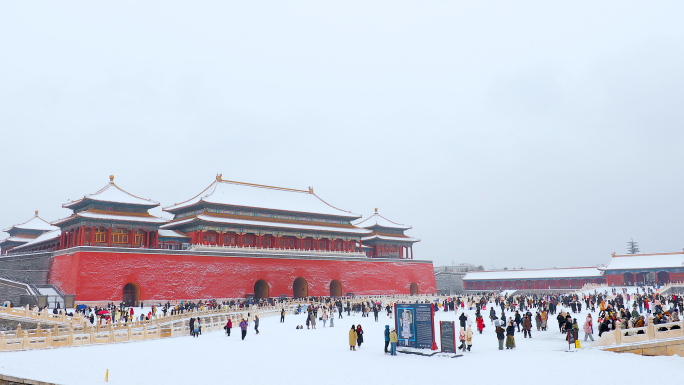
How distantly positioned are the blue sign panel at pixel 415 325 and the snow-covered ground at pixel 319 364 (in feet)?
2.70

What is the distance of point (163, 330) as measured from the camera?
26.7 meters

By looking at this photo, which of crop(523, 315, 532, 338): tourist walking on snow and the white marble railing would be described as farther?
the white marble railing

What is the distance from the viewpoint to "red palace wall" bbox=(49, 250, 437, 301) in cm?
3812

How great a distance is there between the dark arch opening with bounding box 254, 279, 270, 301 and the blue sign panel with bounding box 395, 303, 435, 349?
94.2 ft

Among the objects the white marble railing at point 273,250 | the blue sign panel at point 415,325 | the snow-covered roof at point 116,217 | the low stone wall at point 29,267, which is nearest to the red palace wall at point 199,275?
the white marble railing at point 273,250

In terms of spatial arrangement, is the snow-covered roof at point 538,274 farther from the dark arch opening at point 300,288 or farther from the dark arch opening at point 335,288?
the dark arch opening at point 300,288

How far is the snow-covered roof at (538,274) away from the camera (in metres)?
68.0

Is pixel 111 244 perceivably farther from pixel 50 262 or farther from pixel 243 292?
pixel 243 292

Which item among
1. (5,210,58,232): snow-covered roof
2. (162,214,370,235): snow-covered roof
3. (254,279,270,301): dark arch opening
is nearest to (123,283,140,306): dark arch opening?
(162,214,370,235): snow-covered roof

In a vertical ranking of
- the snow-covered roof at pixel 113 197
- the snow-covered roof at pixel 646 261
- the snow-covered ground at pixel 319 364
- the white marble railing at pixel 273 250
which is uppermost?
the snow-covered roof at pixel 113 197

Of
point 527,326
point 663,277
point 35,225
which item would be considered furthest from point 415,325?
point 35,225

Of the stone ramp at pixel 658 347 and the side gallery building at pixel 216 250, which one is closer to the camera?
the stone ramp at pixel 658 347

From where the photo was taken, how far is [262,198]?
52.8 metres

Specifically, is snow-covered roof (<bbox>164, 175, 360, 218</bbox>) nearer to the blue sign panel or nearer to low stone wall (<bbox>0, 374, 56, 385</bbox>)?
the blue sign panel
